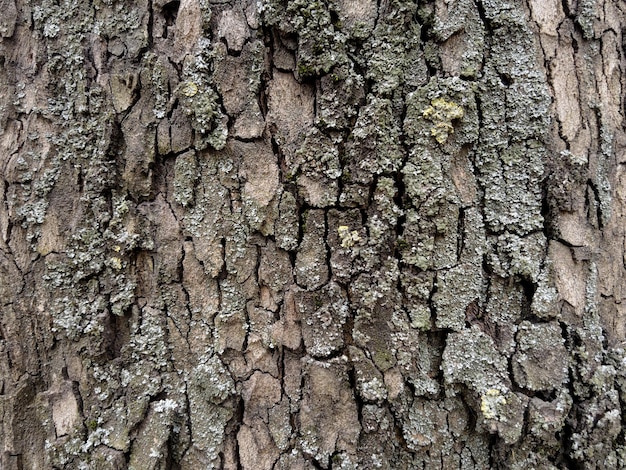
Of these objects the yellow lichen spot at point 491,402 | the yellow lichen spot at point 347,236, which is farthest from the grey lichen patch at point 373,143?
the yellow lichen spot at point 491,402

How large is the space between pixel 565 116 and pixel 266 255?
0.89 m

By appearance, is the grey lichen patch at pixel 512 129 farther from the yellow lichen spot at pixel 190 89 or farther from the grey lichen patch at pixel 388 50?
the yellow lichen spot at pixel 190 89

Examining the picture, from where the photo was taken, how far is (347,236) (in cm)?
104

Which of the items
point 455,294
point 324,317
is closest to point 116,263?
point 324,317

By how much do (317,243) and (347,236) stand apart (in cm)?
8

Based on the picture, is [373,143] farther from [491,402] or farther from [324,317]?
[491,402]

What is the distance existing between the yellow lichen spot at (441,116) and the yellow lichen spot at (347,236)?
0.32 m

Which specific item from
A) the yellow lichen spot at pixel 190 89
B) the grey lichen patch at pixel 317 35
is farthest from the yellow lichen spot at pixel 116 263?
the grey lichen patch at pixel 317 35

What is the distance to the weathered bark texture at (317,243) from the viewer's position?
3.40 feet

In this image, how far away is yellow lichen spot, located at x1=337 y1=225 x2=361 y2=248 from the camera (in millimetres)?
1035

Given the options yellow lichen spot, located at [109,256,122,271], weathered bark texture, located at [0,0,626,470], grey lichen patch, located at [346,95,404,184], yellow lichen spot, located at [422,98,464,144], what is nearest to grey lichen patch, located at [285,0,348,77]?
weathered bark texture, located at [0,0,626,470]

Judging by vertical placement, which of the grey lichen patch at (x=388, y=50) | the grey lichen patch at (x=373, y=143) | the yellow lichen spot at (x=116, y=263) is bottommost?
the yellow lichen spot at (x=116, y=263)

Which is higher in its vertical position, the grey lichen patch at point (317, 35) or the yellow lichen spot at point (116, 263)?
the grey lichen patch at point (317, 35)

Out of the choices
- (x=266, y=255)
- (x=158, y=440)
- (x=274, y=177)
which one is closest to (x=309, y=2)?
(x=274, y=177)
